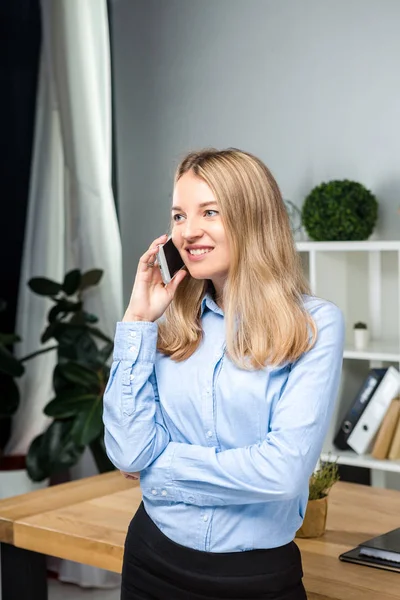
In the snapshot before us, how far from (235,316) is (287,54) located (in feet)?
A: 8.19

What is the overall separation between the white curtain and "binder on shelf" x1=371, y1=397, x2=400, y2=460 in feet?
4.78

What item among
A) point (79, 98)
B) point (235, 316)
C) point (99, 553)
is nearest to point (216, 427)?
point (235, 316)

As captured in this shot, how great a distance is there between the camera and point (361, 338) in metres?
3.57

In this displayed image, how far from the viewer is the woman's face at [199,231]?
167cm

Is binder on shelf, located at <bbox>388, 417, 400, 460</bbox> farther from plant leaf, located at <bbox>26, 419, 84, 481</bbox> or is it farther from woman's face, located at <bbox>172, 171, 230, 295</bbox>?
woman's face, located at <bbox>172, 171, 230, 295</bbox>

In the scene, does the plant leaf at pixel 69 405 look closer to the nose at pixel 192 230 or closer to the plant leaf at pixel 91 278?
the plant leaf at pixel 91 278

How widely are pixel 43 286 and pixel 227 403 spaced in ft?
8.44

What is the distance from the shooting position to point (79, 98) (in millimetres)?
4254

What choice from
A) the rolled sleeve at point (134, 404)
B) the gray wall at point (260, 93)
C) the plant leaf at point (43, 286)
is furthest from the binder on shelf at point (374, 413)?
the rolled sleeve at point (134, 404)

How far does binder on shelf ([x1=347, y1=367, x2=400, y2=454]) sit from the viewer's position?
135 inches

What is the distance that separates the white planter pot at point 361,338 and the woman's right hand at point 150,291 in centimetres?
186

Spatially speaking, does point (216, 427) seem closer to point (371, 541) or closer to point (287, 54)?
point (371, 541)

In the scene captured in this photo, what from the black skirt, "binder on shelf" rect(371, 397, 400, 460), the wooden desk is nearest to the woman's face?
the black skirt

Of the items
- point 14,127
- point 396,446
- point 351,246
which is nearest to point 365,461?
point 396,446
